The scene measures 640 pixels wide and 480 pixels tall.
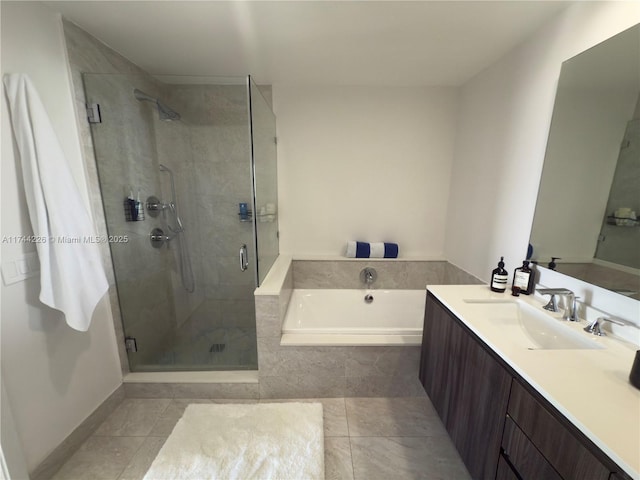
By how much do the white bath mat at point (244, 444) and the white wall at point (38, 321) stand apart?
1.93 ft

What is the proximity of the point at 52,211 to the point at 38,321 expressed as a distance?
1.87 ft

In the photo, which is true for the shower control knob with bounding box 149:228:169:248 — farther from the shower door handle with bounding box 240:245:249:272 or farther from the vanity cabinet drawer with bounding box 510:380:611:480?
the vanity cabinet drawer with bounding box 510:380:611:480

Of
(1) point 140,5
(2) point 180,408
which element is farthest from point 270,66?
(2) point 180,408

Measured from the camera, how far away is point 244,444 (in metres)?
1.42

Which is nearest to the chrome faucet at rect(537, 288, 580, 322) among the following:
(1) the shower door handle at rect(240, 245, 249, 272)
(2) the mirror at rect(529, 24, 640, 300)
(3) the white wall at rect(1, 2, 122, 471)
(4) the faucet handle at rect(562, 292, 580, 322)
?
(4) the faucet handle at rect(562, 292, 580, 322)

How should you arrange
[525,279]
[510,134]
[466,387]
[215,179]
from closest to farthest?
[466,387] → [525,279] → [510,134] → [215,179]

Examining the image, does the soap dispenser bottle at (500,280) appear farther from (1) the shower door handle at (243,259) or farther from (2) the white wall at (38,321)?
(2) the white wall at (38,321)

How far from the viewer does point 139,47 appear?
165 centimetres

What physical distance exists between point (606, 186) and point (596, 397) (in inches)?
35.7

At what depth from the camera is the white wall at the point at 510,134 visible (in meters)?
1.21

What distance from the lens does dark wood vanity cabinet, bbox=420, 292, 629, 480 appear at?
0.66 meters

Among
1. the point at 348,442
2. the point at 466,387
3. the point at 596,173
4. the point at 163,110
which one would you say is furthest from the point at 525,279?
the point at 163,110

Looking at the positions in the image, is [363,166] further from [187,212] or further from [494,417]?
[494,417]

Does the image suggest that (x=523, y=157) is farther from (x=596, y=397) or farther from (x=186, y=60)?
(x=186, y=60)
